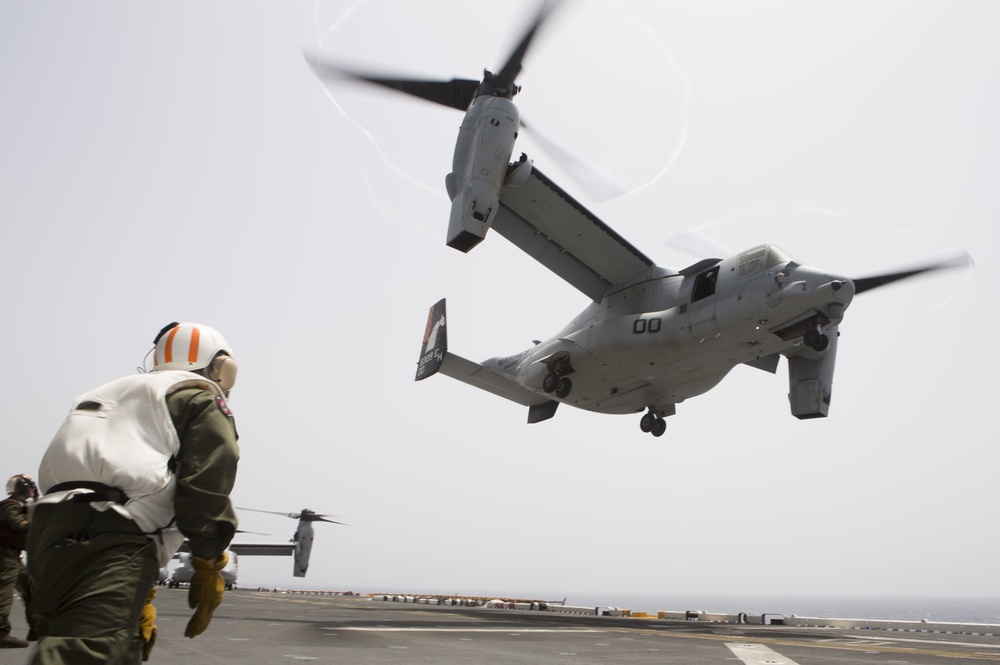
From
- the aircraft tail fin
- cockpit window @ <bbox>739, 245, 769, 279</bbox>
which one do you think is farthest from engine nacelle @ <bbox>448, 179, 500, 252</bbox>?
the aircraft tail fin

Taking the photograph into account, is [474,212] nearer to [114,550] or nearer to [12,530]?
[12,530]

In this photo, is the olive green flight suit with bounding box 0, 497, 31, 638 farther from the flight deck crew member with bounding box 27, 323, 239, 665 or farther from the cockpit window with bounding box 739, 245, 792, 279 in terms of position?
the cockpit window with bounding box 739, 245, 792, 279

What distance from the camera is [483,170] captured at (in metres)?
20.5

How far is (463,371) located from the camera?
1147 inches

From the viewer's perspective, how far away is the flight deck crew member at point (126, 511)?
2.84 metres

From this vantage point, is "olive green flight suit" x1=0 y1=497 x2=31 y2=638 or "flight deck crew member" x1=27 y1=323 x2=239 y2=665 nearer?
"flight deck crew member" x1=27 y1=323 x2=239 y2=665

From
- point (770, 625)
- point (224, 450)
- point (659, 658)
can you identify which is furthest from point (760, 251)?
point (224, 450)

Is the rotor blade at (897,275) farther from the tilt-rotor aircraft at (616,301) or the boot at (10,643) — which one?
the boot at (10,643)

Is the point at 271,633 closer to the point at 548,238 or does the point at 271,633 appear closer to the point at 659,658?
the point at 659,658

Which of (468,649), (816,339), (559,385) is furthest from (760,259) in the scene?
(468,649)

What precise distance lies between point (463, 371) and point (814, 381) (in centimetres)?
1301

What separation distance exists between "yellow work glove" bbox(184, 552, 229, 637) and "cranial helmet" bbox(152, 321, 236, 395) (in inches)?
37.4

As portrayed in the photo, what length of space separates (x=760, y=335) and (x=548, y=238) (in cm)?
819

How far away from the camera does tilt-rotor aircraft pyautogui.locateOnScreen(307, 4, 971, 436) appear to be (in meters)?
20.7
